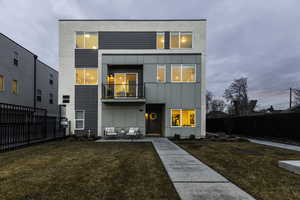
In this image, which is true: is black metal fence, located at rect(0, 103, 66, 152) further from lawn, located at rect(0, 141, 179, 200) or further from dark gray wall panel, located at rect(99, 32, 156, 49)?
dark gray wall panel, located at rect(99, 32, 156, 49)

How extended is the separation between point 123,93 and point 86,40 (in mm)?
5724

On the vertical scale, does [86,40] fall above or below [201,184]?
above

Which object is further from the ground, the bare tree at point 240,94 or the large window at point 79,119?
the bare tree at point 240,94

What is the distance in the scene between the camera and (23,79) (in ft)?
53.9

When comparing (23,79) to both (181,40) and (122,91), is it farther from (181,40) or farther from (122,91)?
(181,40)

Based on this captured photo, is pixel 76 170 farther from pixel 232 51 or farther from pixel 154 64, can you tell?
pixel 232 51

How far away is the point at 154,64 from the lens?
13.0 meters

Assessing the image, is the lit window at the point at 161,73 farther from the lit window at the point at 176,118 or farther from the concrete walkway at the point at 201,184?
the concrete walkway at the point at 201,184

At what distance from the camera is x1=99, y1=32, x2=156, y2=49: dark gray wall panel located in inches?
528

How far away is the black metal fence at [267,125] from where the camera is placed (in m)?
10.5

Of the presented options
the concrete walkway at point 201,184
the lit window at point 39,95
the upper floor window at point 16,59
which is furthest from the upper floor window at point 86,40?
the concrete walkway at point 201,184

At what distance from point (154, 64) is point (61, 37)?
8142 millimetres

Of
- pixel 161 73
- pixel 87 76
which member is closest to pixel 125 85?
pixel 161 73

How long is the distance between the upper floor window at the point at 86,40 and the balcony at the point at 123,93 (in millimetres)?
3802
